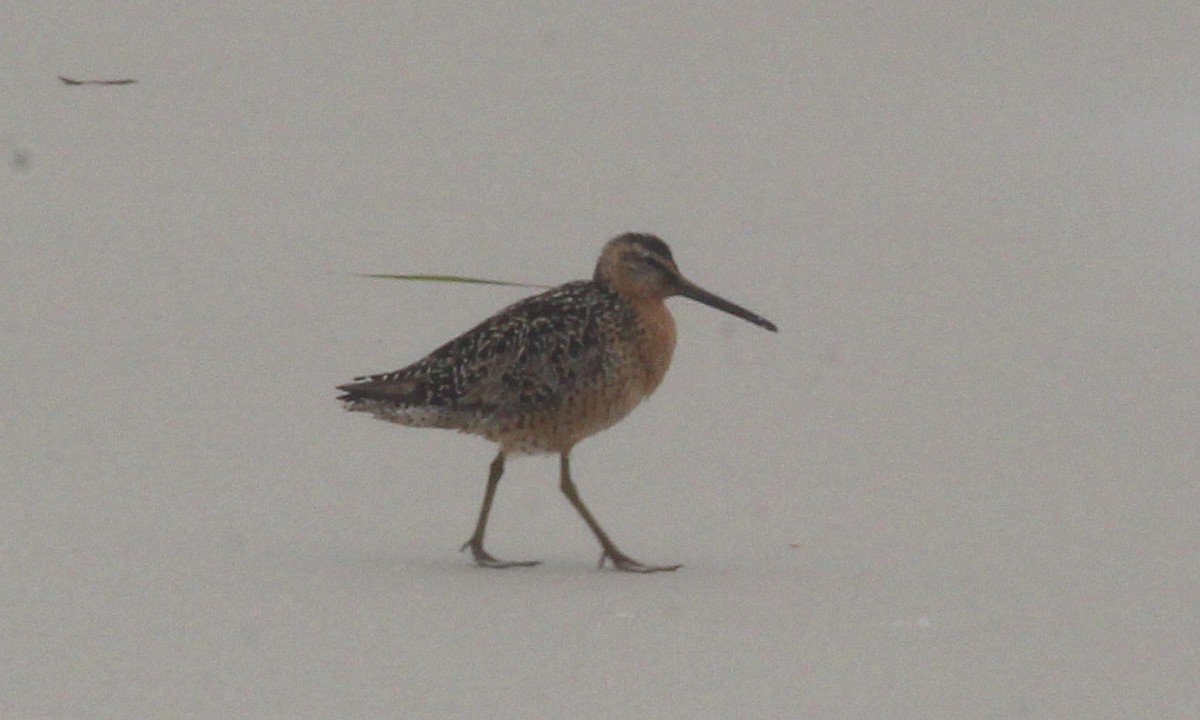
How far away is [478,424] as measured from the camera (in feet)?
35.4

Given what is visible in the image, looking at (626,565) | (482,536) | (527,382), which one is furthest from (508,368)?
(626,565)

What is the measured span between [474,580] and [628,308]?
4.69ft

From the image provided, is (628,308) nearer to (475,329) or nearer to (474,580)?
(475,329)

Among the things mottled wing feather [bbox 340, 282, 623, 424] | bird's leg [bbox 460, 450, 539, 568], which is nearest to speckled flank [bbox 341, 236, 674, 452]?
mottled wing feather [bbox 340, 282, 623, 424]

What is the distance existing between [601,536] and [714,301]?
4.02 feet

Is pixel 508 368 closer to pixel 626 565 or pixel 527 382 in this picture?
pixel 527 382

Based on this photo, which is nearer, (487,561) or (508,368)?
(508,368)

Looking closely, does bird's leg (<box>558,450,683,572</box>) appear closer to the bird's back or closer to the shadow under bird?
the shadow under bird

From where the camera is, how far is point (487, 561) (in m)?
10.9

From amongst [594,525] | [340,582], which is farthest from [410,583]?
[594,525]

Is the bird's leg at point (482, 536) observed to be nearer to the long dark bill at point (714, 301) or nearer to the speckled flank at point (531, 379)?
the speckled flank at point (531, 379)

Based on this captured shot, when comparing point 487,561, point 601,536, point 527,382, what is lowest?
point 487,561

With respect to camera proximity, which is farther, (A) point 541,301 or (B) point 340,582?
(A) point 541,301

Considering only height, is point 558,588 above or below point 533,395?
below
